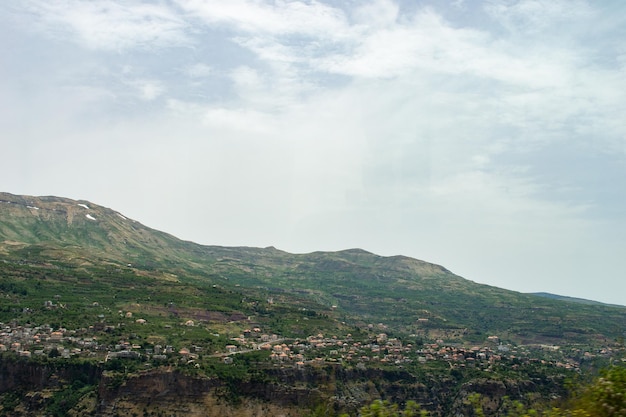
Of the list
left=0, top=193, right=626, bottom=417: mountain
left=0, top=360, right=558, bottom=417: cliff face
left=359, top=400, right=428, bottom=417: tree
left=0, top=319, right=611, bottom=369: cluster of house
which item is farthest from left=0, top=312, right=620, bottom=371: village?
left=359, top=400, right=428, bottom=417: tree

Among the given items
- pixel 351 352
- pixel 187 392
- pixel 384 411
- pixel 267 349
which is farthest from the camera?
pixel 351 352

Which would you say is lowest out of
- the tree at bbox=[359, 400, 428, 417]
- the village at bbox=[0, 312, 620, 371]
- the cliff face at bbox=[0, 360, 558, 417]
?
the cliff face at bbox=[0, 360, 558, 417]

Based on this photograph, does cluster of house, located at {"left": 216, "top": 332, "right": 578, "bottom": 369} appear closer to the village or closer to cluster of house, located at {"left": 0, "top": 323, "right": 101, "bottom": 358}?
the village

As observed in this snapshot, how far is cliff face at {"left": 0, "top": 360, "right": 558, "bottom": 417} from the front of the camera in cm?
6931

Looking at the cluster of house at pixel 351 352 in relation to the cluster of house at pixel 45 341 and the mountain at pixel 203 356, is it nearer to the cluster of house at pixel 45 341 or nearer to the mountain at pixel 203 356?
the mountain at pixel 203 356

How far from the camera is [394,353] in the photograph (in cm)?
10831

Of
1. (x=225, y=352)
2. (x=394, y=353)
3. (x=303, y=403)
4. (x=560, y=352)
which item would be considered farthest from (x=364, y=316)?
(x=303, y=403)

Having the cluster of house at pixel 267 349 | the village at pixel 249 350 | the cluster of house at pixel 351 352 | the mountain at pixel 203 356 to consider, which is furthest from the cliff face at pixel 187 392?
the cluster of house at pixel 351 352

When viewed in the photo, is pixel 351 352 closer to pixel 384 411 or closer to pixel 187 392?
pixel 187 392

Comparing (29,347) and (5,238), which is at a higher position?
(5,238)

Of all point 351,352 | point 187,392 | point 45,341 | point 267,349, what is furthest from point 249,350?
point 45,341

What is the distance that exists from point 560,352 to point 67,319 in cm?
12225

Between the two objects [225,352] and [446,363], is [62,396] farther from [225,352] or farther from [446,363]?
[446,363]

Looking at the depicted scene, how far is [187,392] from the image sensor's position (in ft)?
235
